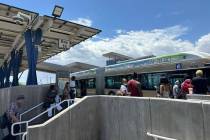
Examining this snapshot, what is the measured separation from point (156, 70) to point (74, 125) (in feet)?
31.8

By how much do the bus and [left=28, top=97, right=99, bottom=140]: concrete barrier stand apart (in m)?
5.52

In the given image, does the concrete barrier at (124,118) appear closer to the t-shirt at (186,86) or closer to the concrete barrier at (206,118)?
the concrete barrier at (206,118)

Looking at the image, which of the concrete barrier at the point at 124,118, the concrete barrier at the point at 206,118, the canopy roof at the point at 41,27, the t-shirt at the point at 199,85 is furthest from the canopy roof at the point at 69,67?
the concrete barrier at the point at 206,118

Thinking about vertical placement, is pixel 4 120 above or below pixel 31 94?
below

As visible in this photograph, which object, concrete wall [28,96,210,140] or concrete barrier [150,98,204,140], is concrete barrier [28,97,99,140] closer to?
concrete wall [28,96,210,140]

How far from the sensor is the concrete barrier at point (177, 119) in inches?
213

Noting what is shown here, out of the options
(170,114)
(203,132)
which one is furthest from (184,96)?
(203,132)

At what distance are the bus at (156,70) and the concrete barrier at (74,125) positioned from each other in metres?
5.52

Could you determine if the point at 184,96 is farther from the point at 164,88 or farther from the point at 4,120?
the point at 4,120

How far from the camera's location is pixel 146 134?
6668mm

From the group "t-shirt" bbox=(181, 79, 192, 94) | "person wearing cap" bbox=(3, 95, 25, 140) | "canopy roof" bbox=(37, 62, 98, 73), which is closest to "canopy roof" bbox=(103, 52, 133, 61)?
"canopy roof" bbox=(37, 62, 98, 73)

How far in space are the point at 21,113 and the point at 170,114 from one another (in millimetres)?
7159

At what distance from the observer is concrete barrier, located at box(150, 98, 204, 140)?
5.41 meters

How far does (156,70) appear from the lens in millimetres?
17438
